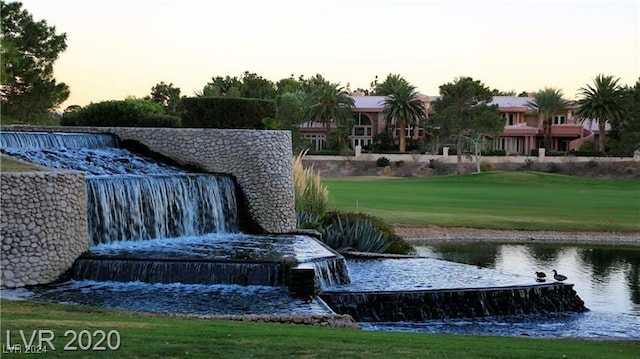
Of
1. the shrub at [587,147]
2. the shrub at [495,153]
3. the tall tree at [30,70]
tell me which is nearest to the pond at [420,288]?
the tall tree at [30,70]

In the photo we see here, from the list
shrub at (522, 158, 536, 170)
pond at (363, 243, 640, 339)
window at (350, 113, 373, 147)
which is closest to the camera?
pond at (363, 243, 640, 339)

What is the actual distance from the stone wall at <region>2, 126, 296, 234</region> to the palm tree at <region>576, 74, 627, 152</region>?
6913cm

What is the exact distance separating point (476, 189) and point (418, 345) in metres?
45.7

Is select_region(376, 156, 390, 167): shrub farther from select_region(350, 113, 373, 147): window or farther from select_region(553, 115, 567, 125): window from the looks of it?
select_region(553, 115, 567, 125): window

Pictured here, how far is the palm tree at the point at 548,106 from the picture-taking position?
92694mm

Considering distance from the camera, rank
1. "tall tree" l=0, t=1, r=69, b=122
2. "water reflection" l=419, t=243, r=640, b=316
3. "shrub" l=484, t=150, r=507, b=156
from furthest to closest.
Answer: "shrub" l=484, t=150, r=507, b=156, "tall tree" l=0, t=1, r=69, b=122, "water reflection" l=419, t=243, r=640, b=316

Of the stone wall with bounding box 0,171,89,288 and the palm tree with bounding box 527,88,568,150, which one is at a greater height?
the palm tree with bounding box 527,88,568,150

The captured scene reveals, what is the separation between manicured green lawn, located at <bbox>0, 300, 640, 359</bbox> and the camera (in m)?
8.91

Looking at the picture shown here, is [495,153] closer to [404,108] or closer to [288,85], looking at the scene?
[404,108]

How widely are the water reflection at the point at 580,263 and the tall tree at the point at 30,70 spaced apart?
28.7 meters

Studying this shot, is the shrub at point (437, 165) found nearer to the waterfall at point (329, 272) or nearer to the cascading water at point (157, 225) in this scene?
the cascading water at point (157, 225)

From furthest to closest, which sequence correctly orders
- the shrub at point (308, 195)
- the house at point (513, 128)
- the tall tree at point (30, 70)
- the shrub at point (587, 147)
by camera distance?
the house at point (513, 128) < the shrub at point (587, 147) < the tall tree at point (30, 70) < the shrub at point (308, 195)

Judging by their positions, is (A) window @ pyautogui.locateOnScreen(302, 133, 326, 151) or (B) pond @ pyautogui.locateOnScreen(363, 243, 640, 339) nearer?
(B) pond @ pyautogui.locateOnScreen(363, 243, 640, 339)

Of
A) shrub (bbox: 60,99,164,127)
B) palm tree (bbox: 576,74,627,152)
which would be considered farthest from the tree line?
shrub (bbox: 60,99,164,127)
